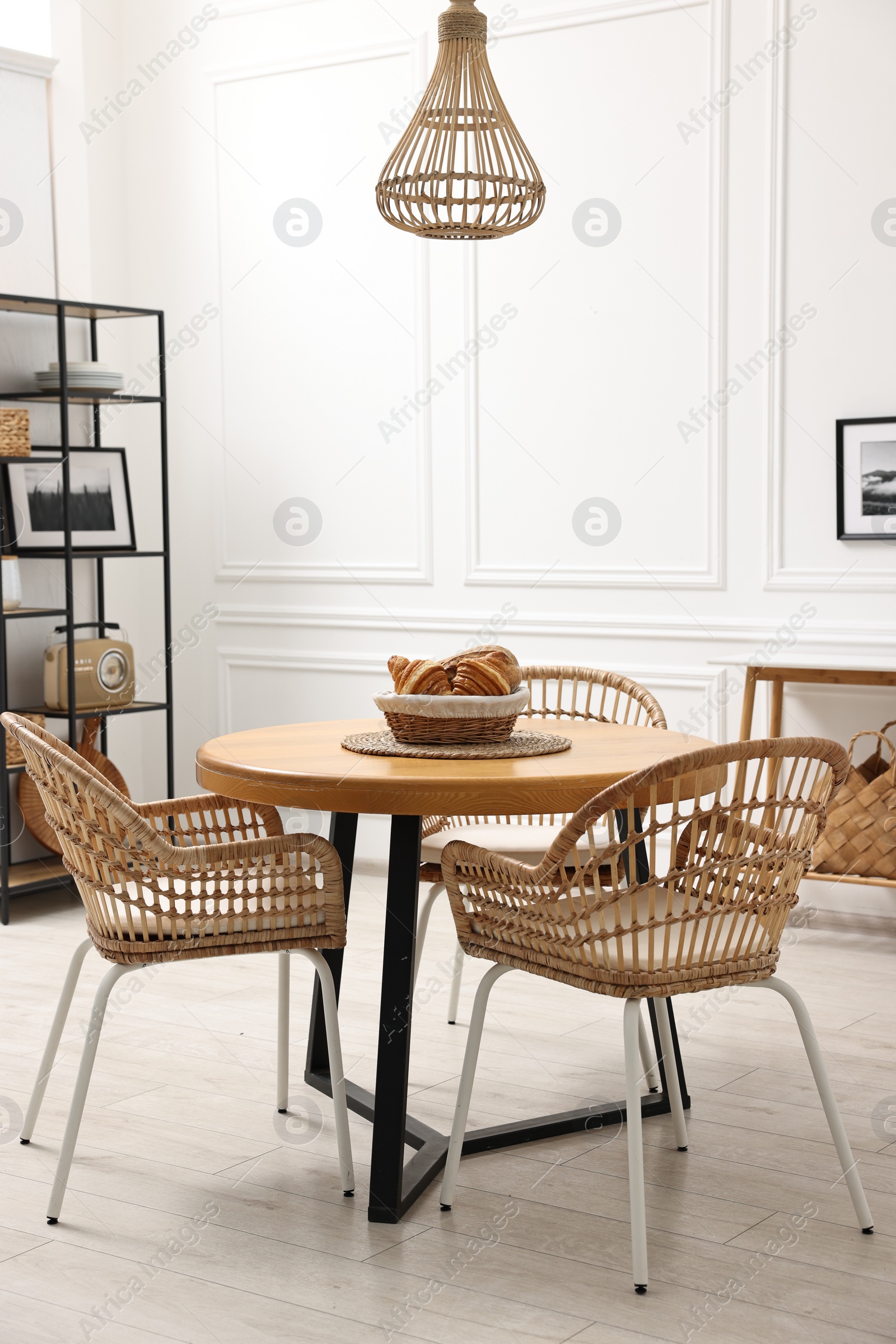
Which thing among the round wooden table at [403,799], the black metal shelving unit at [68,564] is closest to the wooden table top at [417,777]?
the round wooden table at [403,799]

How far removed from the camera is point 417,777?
2.18 metres

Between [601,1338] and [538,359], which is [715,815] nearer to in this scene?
[601,1338]

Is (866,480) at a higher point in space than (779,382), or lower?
lower

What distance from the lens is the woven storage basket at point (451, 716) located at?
97.5 inches

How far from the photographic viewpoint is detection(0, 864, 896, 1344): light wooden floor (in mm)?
2006

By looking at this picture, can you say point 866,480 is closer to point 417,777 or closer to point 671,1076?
point 671,1076

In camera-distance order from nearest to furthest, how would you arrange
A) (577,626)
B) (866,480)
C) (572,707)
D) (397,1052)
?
(397,1052) < (572,707) < (866,480) < (577,626)

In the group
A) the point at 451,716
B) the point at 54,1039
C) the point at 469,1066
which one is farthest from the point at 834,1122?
the point at 54,1039

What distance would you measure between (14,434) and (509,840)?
2299 mm

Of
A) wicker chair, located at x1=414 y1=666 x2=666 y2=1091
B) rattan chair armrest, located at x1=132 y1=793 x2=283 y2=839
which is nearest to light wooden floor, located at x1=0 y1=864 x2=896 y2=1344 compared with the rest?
wicker chair, located at x1=414 y1=666 x2=666 y2=1091

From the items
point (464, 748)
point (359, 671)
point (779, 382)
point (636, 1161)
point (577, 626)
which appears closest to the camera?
point (636, 1161)

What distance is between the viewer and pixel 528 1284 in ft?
6.84

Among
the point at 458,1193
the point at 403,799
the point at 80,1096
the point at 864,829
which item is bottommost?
the point at 458,1193

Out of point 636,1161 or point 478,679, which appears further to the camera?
point 478,679
